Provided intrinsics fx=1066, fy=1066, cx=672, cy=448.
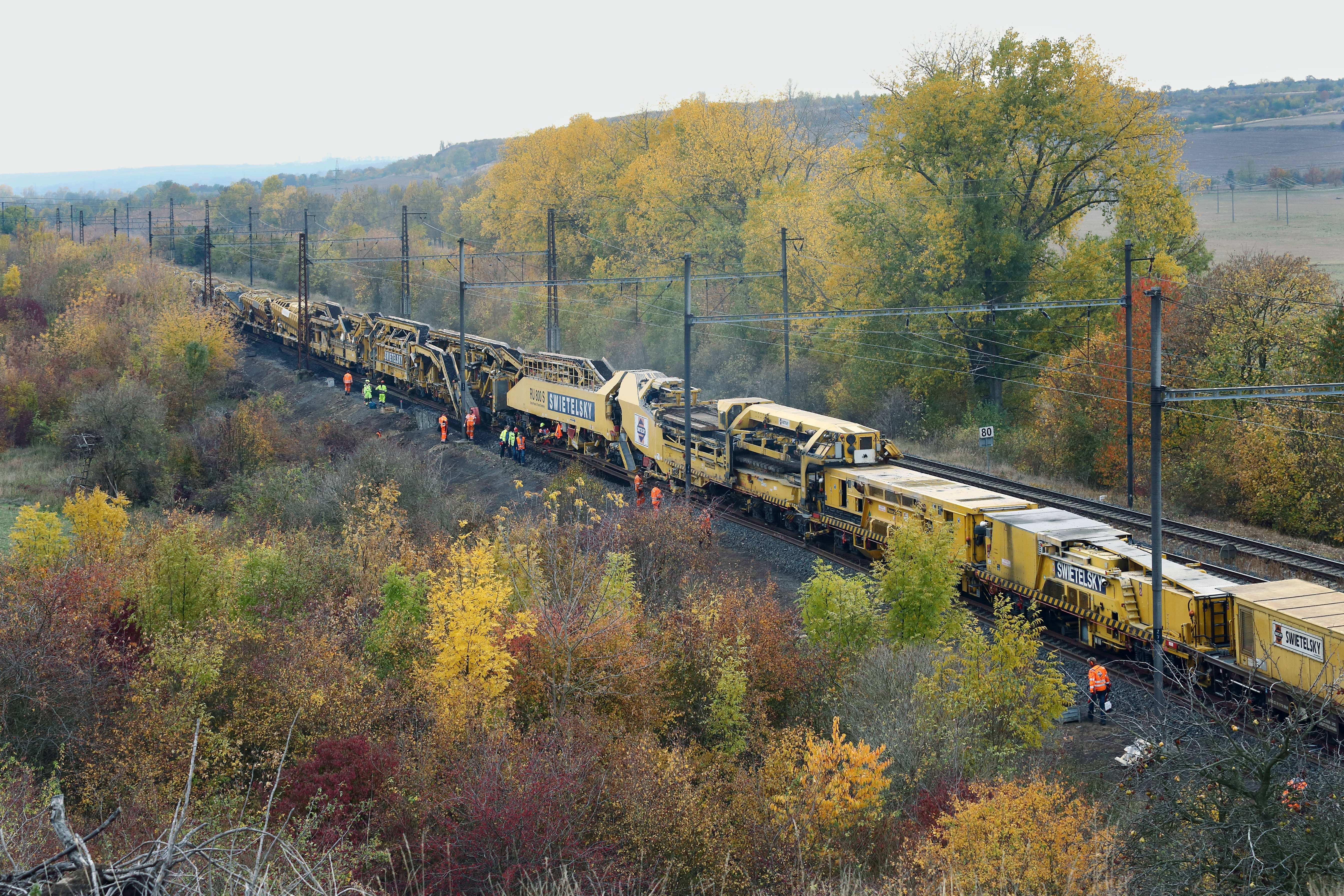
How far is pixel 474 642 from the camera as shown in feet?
59.0

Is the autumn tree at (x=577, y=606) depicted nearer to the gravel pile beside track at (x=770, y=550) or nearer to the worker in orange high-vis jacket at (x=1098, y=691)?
the gravel pile beside track at (x=770, y=550)

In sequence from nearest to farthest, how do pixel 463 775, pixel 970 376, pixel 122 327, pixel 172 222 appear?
1. pixel 463 775
2. pixel 970 376
3. pixel 122 327
4. pixel 172 222

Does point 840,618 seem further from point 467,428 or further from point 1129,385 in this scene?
point 467,428

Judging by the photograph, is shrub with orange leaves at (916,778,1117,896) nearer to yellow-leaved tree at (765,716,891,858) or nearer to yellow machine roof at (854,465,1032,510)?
yellow-leaved tree at (765,716,891,858)

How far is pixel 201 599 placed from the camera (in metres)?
22.0

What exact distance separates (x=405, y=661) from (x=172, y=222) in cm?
7772

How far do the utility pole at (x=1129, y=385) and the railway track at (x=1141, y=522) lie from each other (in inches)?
38.9

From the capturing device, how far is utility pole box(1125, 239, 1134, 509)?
96.3 ft

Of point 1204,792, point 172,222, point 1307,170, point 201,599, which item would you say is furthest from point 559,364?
point 1307,170

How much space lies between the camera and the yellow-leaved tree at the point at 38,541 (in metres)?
23.3

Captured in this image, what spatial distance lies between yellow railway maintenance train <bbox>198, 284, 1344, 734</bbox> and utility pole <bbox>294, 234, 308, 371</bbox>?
21.5 feet

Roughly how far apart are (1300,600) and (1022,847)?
33.1 ft

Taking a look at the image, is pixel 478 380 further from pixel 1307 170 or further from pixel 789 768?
pixel 1307 170

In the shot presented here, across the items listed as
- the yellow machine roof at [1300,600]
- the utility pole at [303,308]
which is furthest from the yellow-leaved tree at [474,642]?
the utility pole at [303,308]
